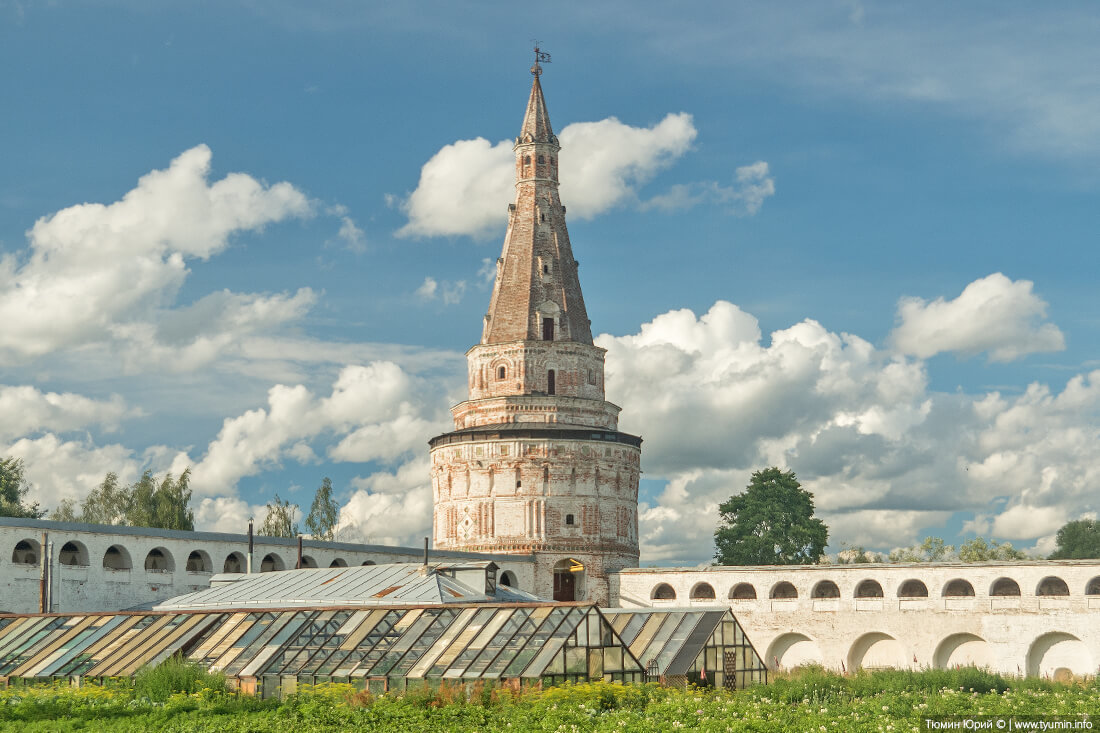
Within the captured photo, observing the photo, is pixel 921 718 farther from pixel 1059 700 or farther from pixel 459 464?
pixel 459 464

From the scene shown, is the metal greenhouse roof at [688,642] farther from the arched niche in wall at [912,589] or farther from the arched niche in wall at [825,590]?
the arched niche in wall at [825,590]

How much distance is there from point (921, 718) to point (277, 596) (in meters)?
21.5

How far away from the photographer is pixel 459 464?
57.7 m

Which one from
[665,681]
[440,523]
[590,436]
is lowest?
[665,681]

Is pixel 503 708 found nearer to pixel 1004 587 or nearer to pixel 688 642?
pixel 688 642

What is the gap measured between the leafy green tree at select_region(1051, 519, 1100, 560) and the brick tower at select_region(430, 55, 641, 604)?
187ft

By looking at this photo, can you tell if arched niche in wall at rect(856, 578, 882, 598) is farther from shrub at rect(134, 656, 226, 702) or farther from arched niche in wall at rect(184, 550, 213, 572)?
shrub at rect(134, 656, 226, 702)

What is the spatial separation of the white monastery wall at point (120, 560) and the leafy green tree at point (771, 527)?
83.5 ft

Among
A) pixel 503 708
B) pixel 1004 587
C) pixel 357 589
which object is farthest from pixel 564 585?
pixel 503 708

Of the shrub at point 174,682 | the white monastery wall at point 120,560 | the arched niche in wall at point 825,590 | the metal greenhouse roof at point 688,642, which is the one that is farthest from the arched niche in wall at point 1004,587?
the shrub at point 174,682

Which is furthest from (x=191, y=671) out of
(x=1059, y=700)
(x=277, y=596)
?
(x=1059, y=700)

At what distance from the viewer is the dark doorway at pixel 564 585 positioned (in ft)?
183

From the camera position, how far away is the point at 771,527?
68000mm

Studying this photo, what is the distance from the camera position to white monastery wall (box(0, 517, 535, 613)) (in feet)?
129
